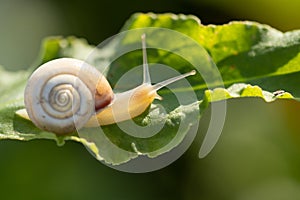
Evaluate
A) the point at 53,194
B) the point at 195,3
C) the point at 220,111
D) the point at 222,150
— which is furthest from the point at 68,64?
the point at 195,3

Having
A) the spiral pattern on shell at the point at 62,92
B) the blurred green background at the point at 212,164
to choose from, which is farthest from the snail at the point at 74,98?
the blurred green background at the point at 212,164

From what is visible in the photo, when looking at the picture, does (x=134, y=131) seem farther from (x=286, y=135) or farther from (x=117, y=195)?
(x=286, y=135)

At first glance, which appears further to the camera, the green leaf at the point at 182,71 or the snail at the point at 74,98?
the snail at the point at 74,98

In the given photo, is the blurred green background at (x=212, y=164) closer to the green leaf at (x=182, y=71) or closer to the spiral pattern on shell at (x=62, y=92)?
the green leaf at (x=182, y=71)

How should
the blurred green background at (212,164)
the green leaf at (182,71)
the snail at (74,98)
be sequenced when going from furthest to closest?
the blurred green background at (212,164) < the snail at (74,98) < the green leaf at (182,71)

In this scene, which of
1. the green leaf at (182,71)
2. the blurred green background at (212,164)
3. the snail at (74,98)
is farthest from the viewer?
the blurred green background at (212,164)

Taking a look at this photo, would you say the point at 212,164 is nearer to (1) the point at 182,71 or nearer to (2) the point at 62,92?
(1) the point at 182,71

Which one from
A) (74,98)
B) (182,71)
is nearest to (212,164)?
(182,71)

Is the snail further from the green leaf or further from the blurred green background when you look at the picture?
the blurred green background
